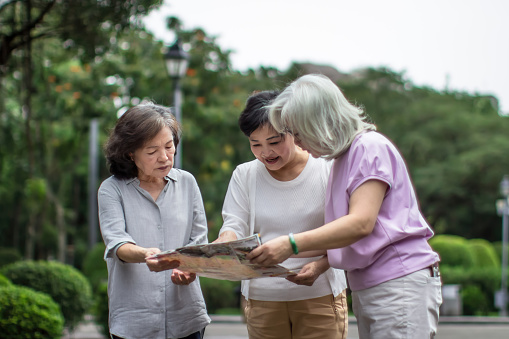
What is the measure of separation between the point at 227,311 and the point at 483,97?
22.6 meters

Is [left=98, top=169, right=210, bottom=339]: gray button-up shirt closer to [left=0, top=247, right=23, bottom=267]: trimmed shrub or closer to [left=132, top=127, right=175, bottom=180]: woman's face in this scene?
[left=132, top=127, right=175, bottom=180]: woman's face

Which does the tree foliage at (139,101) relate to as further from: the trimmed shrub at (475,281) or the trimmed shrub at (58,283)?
the trimmed shrub at (475,281)

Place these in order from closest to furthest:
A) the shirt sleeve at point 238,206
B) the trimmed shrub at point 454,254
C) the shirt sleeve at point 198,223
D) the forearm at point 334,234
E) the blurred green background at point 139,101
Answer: the forearm at point 334,234, the shirt sleeve at point 198,223, the shirt sleeve at point 238,206, the blurred green background at point 139,101, the trimmed shrub at point 454,254

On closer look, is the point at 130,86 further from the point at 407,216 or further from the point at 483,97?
the point at 483,97

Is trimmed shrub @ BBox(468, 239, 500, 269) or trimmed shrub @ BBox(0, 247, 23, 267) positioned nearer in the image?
trimmed shrub @ BBox(468, 239, 500, 269)

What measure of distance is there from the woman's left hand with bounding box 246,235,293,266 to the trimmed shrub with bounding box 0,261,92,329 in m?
7.24

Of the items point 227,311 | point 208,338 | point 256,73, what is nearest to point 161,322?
point 208,338

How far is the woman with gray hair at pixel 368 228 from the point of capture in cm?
246

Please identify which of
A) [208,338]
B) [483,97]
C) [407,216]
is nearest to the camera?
[407,216]

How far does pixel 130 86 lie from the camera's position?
1694 centimetres

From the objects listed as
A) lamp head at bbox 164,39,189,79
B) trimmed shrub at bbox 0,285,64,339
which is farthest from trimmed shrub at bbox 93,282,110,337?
lamp head at bbox 164,39,189,79

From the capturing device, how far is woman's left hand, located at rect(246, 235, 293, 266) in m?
2.44

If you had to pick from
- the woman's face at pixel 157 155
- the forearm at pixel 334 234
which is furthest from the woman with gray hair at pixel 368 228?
the woman's face at pixel 157 155

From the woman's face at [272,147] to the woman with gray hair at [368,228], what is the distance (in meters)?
0.52
